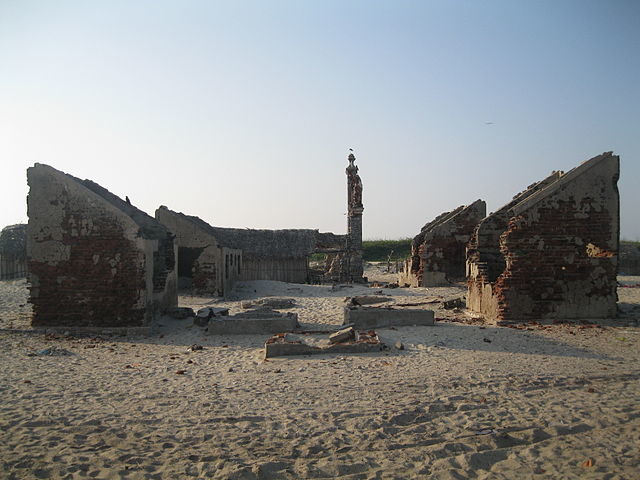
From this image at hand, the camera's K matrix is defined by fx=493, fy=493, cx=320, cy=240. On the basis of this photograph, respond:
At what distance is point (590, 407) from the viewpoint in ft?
17.7

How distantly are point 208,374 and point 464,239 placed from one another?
13.7 m

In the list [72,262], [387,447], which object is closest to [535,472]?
[387,447]

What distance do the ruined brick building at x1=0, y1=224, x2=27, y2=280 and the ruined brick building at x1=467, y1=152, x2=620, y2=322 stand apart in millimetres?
20577

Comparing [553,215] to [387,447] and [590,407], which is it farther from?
[387,447]

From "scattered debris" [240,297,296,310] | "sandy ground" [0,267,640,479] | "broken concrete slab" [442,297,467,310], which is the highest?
"broken concrete slab" [442,297,467,310]

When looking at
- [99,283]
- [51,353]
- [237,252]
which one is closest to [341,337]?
[51,353]

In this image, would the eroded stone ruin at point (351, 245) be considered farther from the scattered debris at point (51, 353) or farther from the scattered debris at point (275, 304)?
A: the scattered debris at point (51, 353)

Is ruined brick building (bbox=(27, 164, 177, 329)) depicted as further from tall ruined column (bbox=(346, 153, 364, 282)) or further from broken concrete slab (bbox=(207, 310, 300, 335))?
tall ruined column (bbox=(346, 153, 364, 282))

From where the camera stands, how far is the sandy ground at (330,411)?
422 centimetres

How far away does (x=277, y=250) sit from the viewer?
2655 centimetres

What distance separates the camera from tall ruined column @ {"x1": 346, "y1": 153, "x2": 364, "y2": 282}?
92.3 feet

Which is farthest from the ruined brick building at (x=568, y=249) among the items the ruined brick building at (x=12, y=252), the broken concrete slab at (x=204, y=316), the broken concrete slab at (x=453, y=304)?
the ruined brick building at (x=12, y=252)

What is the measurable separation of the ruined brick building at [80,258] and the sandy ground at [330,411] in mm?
1278

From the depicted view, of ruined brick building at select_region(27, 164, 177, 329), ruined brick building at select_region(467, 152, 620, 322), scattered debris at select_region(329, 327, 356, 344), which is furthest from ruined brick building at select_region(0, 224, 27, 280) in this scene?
ruined brick building at select_region(467, 152, 620, 322)
